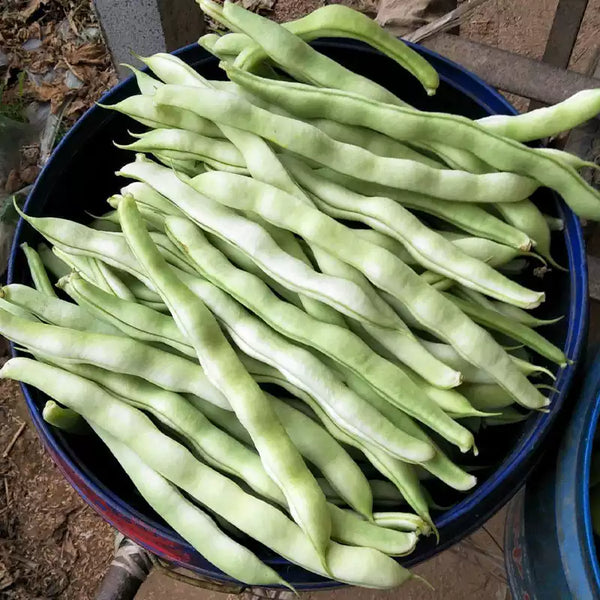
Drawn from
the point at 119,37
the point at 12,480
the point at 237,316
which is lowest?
the point at 12,480

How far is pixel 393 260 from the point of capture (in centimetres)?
79

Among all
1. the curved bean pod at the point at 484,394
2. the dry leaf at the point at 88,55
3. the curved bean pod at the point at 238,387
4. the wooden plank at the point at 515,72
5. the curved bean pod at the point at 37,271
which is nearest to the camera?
the curved bean pod at the point at 238,387

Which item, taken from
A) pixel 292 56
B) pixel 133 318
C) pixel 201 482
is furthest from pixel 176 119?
pixel 201 482

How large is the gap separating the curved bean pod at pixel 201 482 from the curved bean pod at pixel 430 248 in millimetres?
353

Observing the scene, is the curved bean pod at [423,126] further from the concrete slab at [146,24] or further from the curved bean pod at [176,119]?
the concrete slab at [146,24]

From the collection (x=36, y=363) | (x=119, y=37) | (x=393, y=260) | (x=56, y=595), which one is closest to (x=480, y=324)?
(x=393, y=260)

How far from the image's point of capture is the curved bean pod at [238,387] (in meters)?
0.73

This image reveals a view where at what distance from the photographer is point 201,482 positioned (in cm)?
78

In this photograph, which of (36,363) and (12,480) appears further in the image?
(12,480)

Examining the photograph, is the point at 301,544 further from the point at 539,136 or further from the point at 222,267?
the point at 539,136

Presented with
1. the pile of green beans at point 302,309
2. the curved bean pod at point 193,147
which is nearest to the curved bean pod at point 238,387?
the pile of green beans at point 302,309

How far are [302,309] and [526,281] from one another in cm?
38

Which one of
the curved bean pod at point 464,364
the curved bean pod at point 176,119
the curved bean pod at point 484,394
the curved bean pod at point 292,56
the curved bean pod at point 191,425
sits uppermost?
the curved bean pod at point 292,56

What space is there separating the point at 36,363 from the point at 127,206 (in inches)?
9.7
